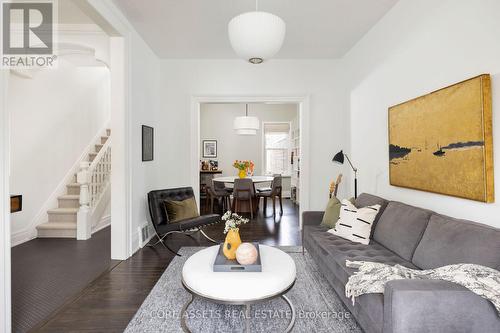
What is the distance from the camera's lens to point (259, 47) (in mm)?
2084

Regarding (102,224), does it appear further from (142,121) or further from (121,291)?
(121,291)

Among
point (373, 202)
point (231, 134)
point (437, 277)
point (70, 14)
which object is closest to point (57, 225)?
point (70, 14)

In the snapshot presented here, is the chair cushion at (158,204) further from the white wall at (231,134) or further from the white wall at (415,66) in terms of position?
the white wall at (231,134)

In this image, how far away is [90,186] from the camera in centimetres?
462

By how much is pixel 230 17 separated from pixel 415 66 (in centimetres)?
216

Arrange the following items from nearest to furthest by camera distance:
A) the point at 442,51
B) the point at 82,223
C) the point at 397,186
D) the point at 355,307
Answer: the point at 355,307, the point at 442,51, the point at 397,186, the point at 82,223

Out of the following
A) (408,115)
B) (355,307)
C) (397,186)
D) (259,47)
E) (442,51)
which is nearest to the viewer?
(355,307)

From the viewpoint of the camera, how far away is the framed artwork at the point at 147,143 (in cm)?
404

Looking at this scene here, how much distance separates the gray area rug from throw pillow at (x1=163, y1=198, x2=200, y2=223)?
4.13ft

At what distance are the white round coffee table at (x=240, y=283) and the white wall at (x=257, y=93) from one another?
2945mm

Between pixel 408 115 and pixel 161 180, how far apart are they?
379 cm

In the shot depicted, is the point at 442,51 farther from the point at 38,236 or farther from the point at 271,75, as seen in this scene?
the point at 38,236

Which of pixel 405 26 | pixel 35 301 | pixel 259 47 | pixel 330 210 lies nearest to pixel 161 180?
pixel 35 301

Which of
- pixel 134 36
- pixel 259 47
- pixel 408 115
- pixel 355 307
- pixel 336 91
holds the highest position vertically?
pixel 134 36
